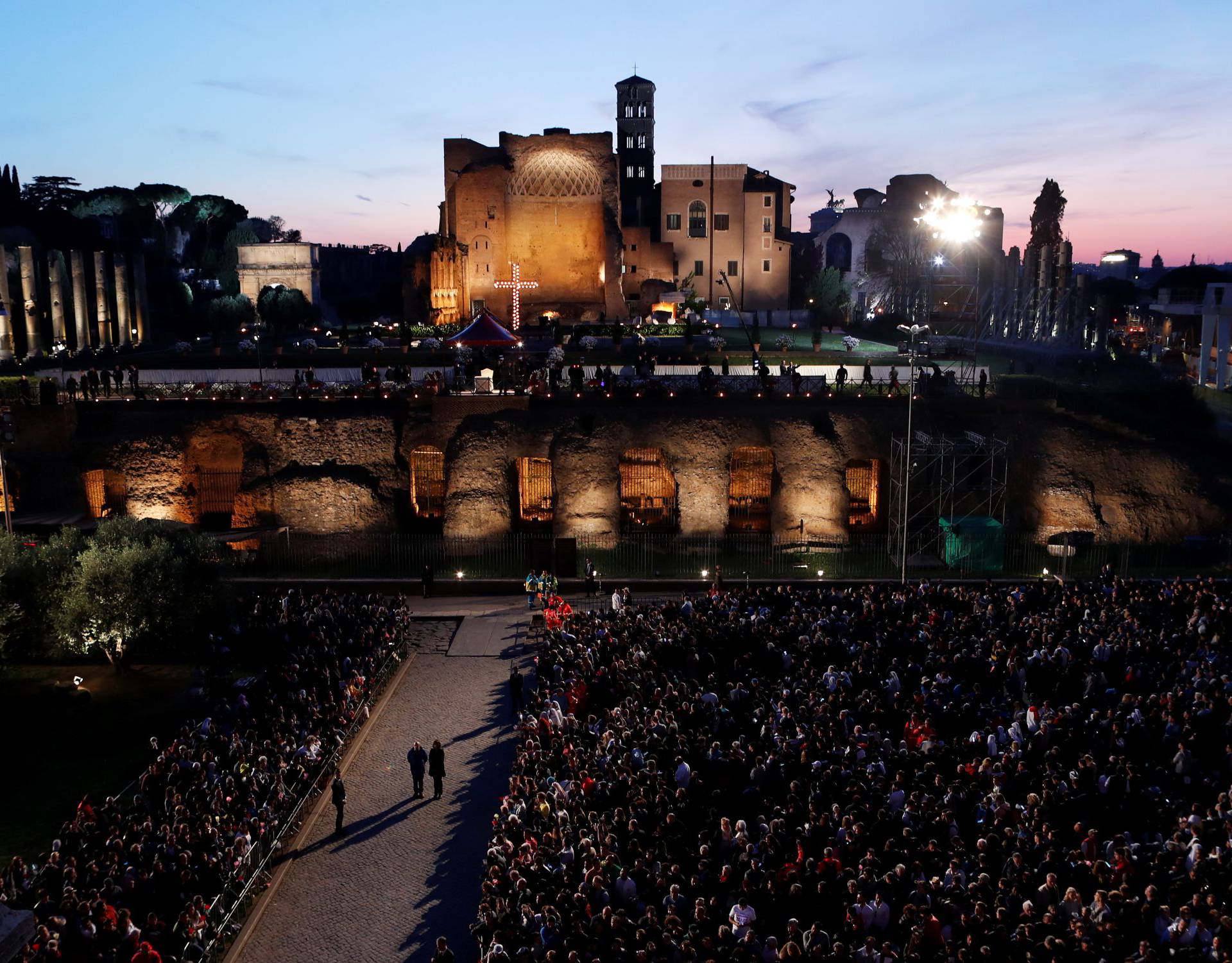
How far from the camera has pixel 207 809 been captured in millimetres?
13344

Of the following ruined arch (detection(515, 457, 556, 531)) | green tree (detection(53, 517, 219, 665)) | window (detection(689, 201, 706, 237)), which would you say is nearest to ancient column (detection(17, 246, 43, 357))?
ruined arch (detection(515, 457, 556, 531))

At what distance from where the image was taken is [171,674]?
21.8 meters

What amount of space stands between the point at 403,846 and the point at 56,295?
174 feet

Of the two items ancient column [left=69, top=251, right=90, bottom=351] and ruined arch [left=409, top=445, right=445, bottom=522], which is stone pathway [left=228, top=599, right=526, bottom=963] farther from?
ancient column [left=69, top=251, right=90, bottom=351]

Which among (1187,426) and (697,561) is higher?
(1187,426)

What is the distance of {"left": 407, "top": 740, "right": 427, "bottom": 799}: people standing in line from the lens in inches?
617

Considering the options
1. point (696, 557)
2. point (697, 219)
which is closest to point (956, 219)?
point (696, 557)

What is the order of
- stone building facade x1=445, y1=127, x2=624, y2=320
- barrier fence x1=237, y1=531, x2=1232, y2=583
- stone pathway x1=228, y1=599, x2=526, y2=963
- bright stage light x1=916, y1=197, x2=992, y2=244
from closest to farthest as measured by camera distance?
stone pathway x1=228, y1=599, x2=526, y2=963 → bright stage light x1=916, y1=197, x2=992, y2=244 → barrier fence x1=237, y1=531, x2=1232, y2=583 → stone building facade x1=445, y1=127, x2=624, y2=320

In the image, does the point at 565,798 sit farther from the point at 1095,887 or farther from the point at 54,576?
the point at 54,576

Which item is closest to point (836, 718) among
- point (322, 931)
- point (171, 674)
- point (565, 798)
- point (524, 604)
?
point (565, 798)

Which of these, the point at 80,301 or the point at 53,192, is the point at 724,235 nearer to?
the point at 80,301

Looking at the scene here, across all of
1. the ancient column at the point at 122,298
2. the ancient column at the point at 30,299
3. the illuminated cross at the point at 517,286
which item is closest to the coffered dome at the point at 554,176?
the illuminated cross at the point at 517,286

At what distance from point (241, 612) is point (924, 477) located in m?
20.2

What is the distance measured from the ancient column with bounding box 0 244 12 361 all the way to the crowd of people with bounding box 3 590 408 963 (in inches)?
1495
